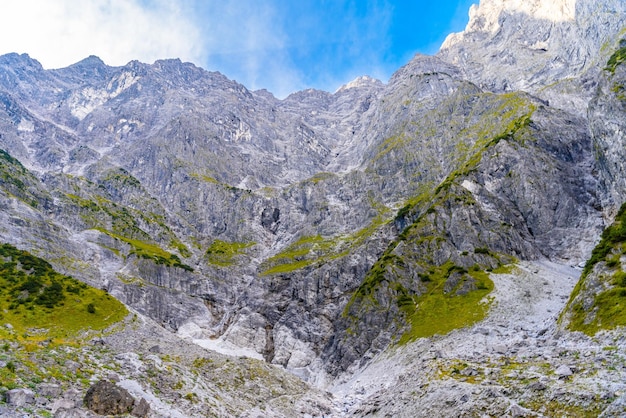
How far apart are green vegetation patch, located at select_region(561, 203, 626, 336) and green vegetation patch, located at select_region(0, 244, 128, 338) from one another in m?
79.4

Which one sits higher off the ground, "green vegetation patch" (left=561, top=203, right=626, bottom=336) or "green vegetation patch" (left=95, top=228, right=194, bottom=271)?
"green vegetation patch" (left=95, top=228, right=194, bottom=271)

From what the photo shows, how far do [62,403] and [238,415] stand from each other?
68.8ft

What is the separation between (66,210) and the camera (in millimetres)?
178500

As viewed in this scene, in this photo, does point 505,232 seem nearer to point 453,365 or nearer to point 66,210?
point 453,365

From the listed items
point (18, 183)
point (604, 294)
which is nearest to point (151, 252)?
point (18, 183)

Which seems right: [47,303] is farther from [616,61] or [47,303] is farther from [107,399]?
[616,61]

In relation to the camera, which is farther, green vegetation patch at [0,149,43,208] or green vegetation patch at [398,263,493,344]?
green vegetation patch at [0,149,43,208]

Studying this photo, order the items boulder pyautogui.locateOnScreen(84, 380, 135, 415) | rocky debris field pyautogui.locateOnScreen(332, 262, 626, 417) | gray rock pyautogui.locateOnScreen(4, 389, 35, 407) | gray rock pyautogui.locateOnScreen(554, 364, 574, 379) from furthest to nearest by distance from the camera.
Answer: gray rock pyautogui.locateOnScreen(554, 364, 574, 379) → rocky debris field pyautogui.locateOnScreen(332, 262, 626, 417) → boulder pyautogui.locateOnScreen(84, 380, 135, 415) → gray rock pyautogui.locateOnScreen(4, 389, 35, 407)

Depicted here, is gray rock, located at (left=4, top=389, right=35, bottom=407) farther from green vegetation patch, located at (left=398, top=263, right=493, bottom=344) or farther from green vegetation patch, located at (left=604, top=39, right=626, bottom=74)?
green vegetation patch, located at (left=604, top=39, right=626, bottom=74)

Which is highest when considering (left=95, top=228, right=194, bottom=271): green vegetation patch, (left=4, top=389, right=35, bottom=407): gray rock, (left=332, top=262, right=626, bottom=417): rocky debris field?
(left=95, top=228, right=194, bottom=271): green vegetation patch

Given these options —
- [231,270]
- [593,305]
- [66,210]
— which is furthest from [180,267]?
[593,305]

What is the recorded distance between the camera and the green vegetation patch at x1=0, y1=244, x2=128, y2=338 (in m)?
76.2

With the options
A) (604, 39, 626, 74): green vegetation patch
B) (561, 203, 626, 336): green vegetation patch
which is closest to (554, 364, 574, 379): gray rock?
(561, 203, 626, 336): green vegetation patch

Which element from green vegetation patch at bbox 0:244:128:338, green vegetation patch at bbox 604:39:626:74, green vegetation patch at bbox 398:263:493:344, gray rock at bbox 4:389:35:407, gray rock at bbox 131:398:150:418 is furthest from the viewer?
green vegetation patch at bbox 604:39:626:74
